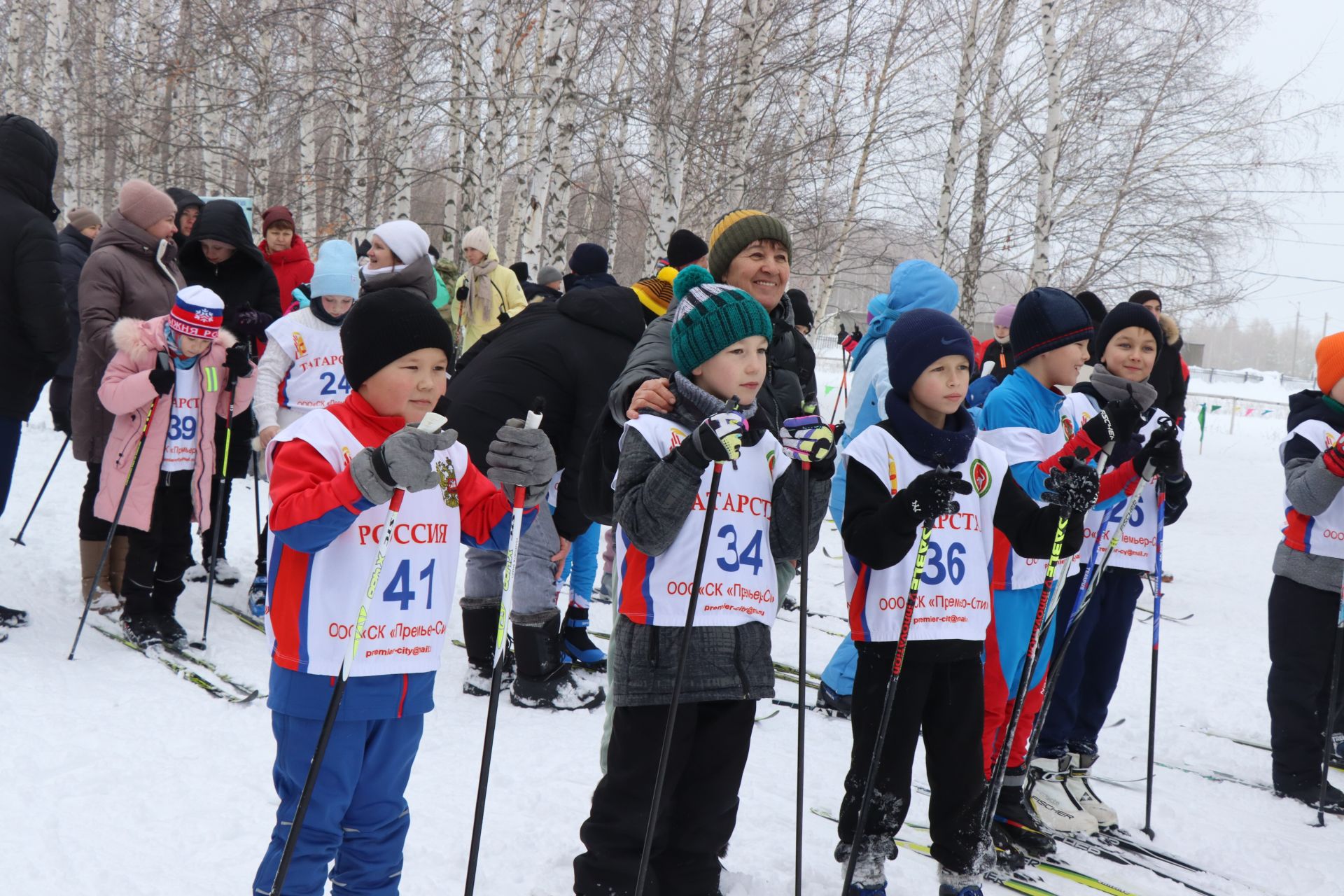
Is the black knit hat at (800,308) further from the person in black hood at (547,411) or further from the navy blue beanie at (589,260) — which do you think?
the person in black hood at (547,411)

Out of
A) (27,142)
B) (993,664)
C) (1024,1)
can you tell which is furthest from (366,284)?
(1024,1)

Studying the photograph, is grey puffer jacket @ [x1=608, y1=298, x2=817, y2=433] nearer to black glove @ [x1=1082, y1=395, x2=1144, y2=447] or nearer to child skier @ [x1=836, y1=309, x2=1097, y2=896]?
child skier @ [x1=836, y1=309, x2=1097, y2=896]

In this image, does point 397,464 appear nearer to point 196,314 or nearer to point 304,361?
point 304,361

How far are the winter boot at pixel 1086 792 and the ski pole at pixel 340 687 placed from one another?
3.00 meters

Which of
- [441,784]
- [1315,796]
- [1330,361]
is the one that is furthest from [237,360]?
[1315,796]

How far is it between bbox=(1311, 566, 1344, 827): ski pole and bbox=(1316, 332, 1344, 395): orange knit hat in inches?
38.3

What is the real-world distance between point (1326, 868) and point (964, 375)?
253 centimetres

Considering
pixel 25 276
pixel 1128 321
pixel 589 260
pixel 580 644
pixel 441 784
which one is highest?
pixel 589 260

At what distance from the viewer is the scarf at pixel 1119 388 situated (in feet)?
12.5

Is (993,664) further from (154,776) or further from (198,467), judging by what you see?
(198,467)

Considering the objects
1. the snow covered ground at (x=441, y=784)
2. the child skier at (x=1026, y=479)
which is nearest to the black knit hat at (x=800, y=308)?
the snow covered ground at (x=441, y=784)

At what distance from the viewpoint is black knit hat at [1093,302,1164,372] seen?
4.01 m

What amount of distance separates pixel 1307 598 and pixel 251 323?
17.8ft

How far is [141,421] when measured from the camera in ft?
16.4
